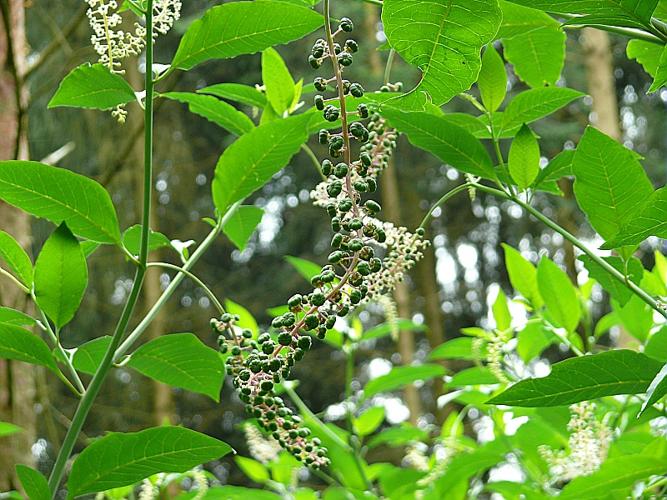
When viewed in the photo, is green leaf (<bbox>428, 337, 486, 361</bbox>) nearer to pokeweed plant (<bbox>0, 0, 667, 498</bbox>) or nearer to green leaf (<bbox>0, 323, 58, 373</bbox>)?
pokeweed plant (<bbox>0, 0, 667, 498</bbox>)

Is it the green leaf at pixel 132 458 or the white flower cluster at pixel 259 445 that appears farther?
the white flower cluster at pixel 259 445

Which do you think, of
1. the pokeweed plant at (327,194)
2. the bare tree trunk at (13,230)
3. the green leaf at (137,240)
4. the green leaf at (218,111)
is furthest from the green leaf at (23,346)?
the bare tree trunk at (13,230)

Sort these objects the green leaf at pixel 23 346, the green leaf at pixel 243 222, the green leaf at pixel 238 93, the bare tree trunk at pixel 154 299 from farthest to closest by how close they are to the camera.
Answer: the bare tree trunk at pixel 154 299 < the green leaf at pixel 243 222 < the green leaf at pixel 238 93 < the green leaf at pixel 23 346

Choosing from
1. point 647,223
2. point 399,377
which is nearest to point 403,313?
point 399,377

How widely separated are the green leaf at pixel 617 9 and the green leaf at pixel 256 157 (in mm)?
297

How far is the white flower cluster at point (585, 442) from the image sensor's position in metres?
1.07

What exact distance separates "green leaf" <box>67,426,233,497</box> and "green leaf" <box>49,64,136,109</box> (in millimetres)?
336

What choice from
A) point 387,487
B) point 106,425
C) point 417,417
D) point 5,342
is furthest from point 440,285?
point 5,342

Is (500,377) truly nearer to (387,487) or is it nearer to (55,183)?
(387,487)

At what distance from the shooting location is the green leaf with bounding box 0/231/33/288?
0.89m

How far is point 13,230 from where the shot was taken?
6.87 feet

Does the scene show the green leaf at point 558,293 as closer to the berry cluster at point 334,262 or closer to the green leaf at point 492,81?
the green leaf at point 492,81

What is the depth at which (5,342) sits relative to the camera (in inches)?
33.1

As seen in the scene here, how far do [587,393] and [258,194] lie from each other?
384 inches
